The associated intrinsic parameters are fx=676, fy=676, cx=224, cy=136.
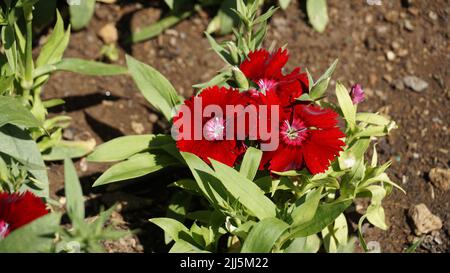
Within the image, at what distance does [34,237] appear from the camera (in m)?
1.77

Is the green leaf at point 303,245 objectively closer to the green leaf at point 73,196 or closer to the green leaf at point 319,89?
the green leaf at point 319,89

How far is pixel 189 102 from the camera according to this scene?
7.07 feet

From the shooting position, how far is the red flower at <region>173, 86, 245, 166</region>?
212cm

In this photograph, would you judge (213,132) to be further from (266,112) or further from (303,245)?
(303,245)

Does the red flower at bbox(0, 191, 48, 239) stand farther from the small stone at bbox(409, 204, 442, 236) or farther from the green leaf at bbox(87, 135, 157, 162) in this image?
the small stone at bbox(409, 204, 442, 236)

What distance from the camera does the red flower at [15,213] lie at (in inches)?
72.1

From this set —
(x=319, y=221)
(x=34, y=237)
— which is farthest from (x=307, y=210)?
(x=34, y=237)

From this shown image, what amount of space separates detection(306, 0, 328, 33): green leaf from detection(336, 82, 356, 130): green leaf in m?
0.99

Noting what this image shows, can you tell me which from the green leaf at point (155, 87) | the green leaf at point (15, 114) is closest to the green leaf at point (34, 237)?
the green leaf at point (15, 114)

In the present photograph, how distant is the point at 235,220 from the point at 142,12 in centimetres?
155

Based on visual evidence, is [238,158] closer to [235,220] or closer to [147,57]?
[235,220]

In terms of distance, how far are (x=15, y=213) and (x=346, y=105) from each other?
1.16 m

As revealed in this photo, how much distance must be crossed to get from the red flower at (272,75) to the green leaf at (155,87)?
43 centimetres
